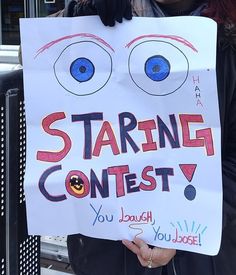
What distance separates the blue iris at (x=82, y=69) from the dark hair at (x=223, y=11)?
1.13 feet

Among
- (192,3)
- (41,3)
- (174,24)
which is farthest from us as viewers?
(41,3)

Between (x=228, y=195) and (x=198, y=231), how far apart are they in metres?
0.17

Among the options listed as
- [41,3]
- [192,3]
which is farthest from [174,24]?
[41,3]

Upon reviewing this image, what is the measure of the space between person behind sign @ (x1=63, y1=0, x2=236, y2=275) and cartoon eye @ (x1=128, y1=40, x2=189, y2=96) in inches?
3.9

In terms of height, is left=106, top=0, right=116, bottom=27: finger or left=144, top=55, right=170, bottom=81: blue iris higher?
left=106, top=0, right=116, bottom=27: finger

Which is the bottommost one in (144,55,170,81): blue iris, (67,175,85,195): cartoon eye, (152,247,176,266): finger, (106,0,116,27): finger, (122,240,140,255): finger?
(152,247,176,266): finger

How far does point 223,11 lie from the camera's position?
1375mm

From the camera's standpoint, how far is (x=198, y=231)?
135 cm

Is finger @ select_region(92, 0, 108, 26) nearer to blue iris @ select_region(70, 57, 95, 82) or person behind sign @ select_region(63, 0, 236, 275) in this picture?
person behind sign @ select_region(63, 0, 236, 275)

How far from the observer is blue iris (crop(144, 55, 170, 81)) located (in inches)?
52.5

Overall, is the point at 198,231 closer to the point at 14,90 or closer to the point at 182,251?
the point at 182,251

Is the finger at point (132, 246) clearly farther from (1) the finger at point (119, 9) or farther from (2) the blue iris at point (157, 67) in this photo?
(1) the finger at point (119, 9)

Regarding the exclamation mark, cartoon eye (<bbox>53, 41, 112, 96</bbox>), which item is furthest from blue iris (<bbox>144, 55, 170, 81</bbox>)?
the exclamation mark

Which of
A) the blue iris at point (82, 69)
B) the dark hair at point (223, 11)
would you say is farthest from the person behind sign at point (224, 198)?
the blue iris at point (82, 69)
